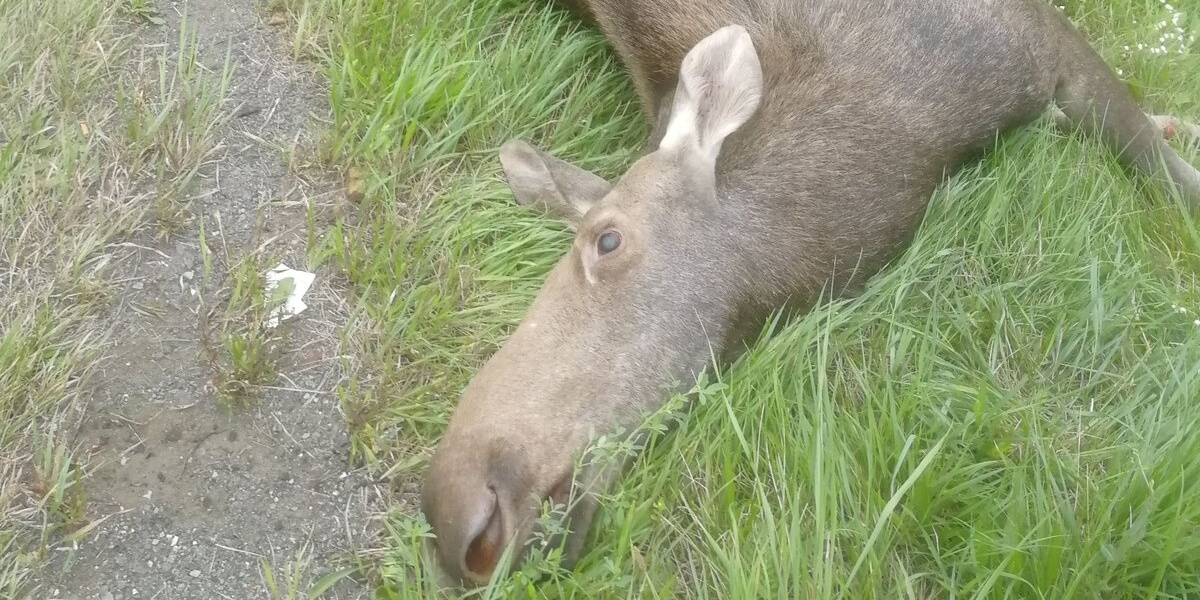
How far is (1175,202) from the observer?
4.06 m

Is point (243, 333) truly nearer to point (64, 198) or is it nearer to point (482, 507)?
point (64, 198)

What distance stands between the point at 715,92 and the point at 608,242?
2.17 ft

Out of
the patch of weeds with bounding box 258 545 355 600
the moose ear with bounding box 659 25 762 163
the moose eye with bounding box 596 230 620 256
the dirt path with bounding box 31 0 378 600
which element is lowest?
the patch of weeds with bounding box 258 545 355 600

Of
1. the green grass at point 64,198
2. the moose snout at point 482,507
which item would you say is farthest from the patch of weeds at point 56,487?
the moose snout at point 482,507

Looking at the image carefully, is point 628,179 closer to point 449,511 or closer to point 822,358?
point 822,358

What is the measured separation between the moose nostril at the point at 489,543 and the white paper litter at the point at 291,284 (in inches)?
52.2

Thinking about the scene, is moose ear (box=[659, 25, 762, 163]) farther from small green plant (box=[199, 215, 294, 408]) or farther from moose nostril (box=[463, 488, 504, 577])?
small green plant (box=[199, 215, 294, 408])

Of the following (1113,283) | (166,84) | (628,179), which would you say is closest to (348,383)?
(628,179)

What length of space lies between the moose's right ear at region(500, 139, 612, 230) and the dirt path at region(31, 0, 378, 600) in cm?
77

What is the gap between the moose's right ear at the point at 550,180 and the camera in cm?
359

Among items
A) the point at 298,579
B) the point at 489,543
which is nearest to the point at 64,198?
the point at 298,579

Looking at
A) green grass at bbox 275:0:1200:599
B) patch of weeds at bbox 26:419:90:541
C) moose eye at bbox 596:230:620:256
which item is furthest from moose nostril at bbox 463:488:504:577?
patch of weeds at bbox 26:419:90:541

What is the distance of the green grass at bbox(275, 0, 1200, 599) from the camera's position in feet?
9.31

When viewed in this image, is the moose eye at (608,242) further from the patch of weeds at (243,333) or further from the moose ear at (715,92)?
the patch of weeds at (243,333)
